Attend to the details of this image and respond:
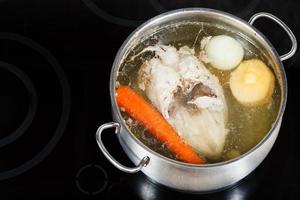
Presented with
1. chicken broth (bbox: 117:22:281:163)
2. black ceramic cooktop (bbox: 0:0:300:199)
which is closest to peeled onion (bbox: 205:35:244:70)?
chicken broth (bbox: 117:22:281:163)

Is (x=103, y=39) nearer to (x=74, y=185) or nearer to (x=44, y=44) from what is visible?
(x=44, y=44)

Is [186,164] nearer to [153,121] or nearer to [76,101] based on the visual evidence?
[153,121]

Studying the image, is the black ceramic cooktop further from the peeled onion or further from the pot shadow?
the peeled onion

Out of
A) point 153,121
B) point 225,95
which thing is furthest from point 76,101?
point 225,95

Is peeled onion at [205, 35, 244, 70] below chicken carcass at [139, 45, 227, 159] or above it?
above

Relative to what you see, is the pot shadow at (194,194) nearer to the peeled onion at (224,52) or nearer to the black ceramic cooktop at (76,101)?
the black ceramic cooktop at (76,101)

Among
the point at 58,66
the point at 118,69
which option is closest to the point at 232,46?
the point at 118,69

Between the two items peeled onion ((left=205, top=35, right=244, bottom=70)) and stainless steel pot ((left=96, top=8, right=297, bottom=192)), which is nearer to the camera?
stainless steel pot ((left=96, top=8, right=297, bottom=192))
